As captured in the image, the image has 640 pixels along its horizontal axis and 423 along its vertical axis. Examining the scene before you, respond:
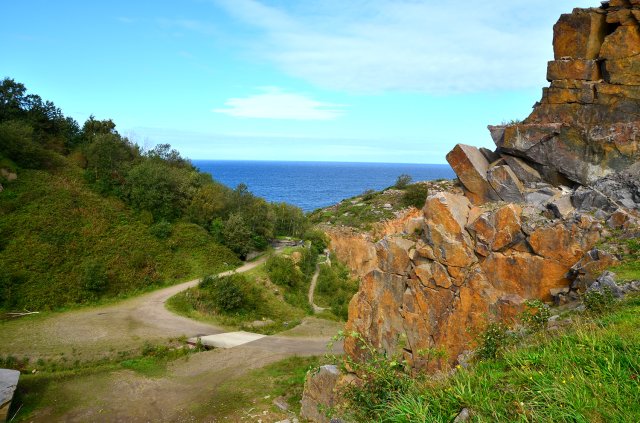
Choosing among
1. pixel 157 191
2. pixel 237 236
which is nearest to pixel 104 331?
pixel 237 236

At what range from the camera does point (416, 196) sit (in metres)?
42.2

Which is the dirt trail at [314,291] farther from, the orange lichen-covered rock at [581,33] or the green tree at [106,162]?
the orange lichen-covered rock at [581,33]

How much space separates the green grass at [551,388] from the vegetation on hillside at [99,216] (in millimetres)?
29180

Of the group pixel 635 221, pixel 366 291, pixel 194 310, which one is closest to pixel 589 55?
pixel 635 221

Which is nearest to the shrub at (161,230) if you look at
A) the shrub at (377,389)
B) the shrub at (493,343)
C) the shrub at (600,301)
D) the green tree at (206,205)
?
the green tree at (206,205)

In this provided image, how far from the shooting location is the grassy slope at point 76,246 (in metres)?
28.7

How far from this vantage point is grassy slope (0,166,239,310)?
28672 mm

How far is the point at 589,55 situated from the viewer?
1584 cm

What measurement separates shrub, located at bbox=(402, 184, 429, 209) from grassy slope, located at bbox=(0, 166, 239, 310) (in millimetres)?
18272

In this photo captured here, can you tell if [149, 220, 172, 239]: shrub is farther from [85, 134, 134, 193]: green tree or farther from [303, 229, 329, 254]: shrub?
[303, 229, 329, 254]: shrub

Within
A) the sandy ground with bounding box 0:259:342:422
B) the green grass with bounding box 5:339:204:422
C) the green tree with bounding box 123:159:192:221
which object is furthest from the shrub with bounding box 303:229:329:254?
the green grass with bounding box 5:339:204:422

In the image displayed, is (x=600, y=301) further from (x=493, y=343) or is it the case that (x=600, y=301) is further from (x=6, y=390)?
(x=6, y=390)

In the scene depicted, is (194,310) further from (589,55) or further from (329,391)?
(589,55)

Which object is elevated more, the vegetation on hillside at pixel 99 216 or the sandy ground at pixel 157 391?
the vegetation on hillside at pixel 99 216
